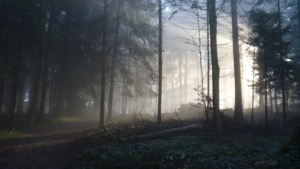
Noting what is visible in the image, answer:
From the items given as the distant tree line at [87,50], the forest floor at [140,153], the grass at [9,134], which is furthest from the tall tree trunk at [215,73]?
the grass at [9,134]

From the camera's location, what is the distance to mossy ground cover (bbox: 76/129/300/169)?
813 centimetres

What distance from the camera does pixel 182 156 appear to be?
30.7 feet

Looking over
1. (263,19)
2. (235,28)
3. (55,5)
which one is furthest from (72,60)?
A: (263,19)

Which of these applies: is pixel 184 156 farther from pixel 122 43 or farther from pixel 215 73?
pixel 122 43

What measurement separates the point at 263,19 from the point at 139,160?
14.3 m

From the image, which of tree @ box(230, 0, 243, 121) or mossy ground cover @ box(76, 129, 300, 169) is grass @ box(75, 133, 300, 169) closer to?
mossy ground cover @ box(76, 129, 300, 169)

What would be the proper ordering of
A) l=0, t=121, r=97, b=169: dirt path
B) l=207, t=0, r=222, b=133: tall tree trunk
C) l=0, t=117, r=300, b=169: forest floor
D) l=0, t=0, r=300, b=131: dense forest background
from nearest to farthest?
l=0, t=117, r=300, b=169: forest floor < l=0, t=121, r=97, b=169: dirt path < l=207, t=0, r=222, b=133: tall tree trunk < l=0, t=0, r=300, b=131: dense forest background

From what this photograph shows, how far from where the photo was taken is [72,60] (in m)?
27.9

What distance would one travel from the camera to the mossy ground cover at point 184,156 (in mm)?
8133

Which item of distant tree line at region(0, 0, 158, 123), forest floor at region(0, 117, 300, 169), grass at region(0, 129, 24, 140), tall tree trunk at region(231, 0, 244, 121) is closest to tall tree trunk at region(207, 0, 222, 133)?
forest floor at region(0, 117, 300, 169)

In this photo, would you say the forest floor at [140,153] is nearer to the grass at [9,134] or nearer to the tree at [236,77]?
the grass at [9,134]

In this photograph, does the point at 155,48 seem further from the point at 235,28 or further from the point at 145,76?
the point at 235,28

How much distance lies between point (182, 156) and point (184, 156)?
0.25 ft

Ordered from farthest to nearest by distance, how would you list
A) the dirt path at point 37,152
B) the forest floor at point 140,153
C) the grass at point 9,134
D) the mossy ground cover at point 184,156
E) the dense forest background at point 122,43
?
the dense forest background at point 122,43 < the grass at point 9,134 < the dirt path at point 37,152 < the forest floor at point 140,153 < the mossy ground cover at point 184,156
